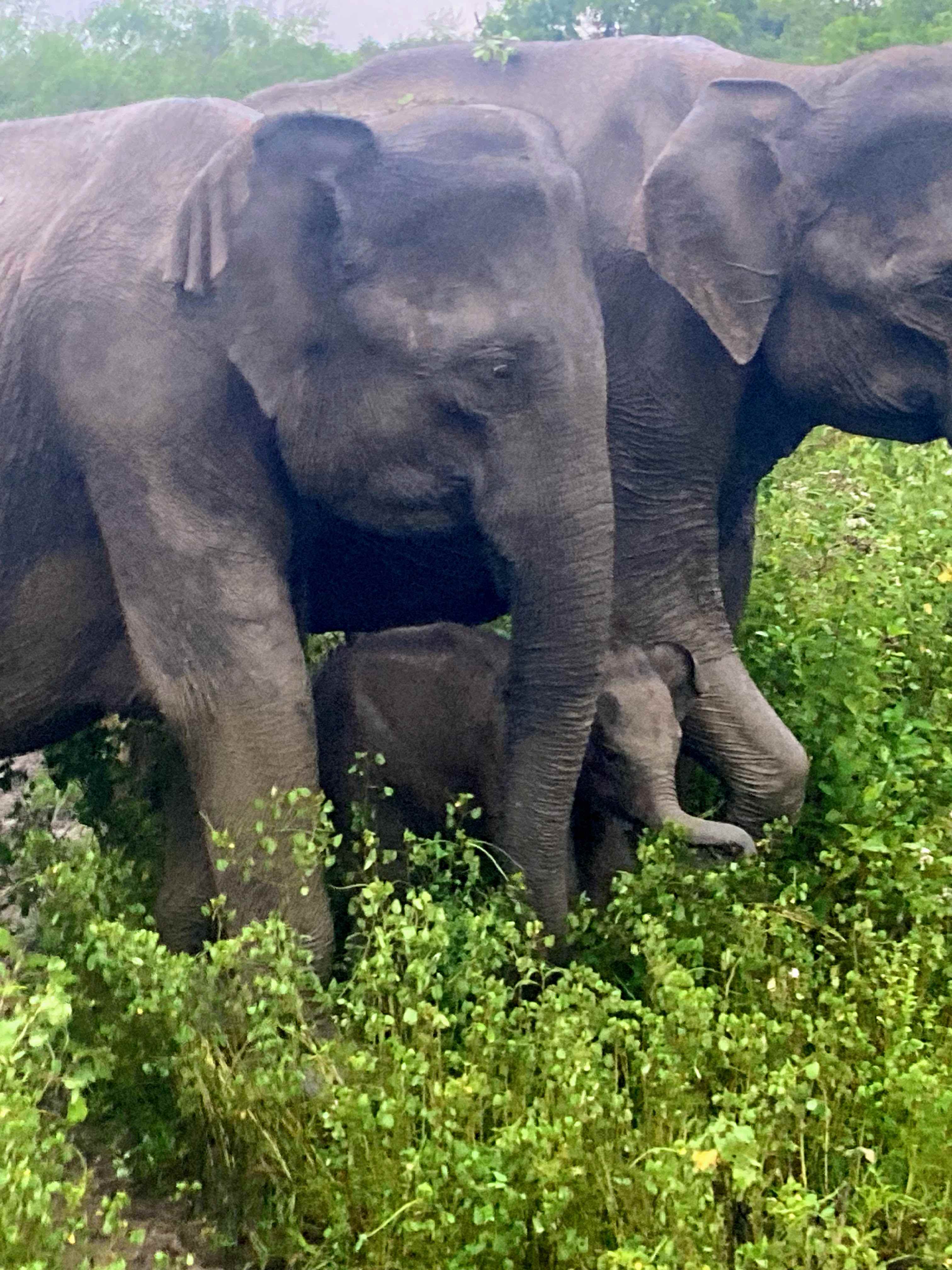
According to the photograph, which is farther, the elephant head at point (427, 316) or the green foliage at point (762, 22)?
the green foliage at point (762, 22)

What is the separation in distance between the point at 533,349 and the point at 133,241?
809mm

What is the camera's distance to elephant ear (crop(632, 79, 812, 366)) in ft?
11.4

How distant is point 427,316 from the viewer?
10.5 ft

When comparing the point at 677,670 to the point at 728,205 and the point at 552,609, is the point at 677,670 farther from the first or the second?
the point at 728,205

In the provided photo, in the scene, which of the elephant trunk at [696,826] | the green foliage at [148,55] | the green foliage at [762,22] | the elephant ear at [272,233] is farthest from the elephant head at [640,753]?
the green foliage at [148,55]

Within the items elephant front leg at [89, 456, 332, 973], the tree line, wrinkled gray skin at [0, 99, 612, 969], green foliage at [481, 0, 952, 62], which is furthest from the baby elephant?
the tree line

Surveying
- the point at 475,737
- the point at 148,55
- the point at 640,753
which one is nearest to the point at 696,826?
the point at 640,753

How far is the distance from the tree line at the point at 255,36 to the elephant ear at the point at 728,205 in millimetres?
6555

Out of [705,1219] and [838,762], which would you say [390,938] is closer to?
[705,1219]

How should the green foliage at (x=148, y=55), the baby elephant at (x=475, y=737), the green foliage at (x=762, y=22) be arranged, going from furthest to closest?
the green foliage at (x=148, y=55) < the green foliage at (x=762, y=22) < the baby elephant at (x=475, y=737)

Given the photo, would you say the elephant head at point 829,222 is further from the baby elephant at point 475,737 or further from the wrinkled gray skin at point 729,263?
the baby elephant at point 475,737

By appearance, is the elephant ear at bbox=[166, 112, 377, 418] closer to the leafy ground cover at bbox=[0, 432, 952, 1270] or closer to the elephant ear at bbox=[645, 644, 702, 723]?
the leafy ground cover at bbox=[0, 432, 952, 1270]

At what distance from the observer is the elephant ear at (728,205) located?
347 centimetres

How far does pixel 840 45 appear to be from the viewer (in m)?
11.9
